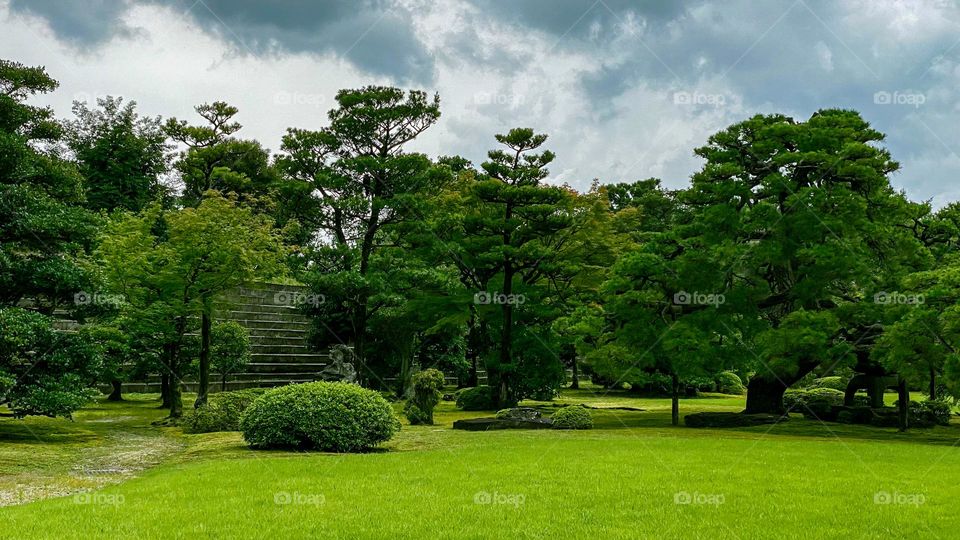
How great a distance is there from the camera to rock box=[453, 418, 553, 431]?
712 inches

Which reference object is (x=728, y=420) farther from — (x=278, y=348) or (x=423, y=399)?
(x=278, y=348)

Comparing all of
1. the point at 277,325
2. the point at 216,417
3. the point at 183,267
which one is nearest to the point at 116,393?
the point at 183,267

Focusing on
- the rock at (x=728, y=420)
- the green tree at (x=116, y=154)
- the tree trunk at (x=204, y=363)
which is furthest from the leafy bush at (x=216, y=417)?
the green tree at (x=116, y=154)

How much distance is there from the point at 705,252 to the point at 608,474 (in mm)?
10686

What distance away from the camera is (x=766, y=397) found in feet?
73.8

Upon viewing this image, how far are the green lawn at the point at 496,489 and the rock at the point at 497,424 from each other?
283 centimetres

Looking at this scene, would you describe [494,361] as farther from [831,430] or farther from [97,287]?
[97,287]

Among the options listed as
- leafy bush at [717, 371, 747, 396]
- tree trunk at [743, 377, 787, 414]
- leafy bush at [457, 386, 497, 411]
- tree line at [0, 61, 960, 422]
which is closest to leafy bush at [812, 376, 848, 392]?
leafy bush at [717, 371, 747, 396]

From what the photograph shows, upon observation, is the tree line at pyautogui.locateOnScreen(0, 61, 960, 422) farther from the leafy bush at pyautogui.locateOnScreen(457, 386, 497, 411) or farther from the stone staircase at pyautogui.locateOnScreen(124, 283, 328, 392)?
the stone staircase at pyautogui.locateOnScreen(124, 283, 328, 392)

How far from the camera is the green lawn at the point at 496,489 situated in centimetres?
665

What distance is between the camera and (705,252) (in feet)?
62.4

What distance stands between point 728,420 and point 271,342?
21.1 metres

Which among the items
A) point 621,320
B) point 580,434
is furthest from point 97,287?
point 621,320

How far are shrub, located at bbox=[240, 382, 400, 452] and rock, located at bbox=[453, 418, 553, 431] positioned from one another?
5.01 metres
